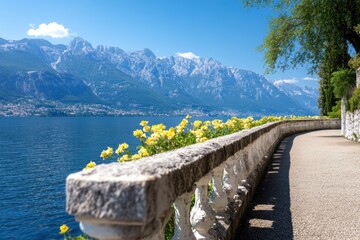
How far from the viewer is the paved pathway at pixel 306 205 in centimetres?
464

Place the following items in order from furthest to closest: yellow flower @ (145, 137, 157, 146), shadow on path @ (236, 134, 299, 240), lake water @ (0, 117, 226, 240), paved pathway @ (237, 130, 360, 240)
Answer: lake water @ (0, 117, 226, 240) < yellow flower @ (145, 137, 157, 146) < paved pathway @ (237, 130, 360, 240) < shadow on path @ (236, 134, 299, 240)

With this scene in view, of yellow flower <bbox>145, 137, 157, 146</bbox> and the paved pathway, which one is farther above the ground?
yellow flower <bbox>145, 137, 157, 146</bbox>

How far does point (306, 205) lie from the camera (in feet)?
19.8

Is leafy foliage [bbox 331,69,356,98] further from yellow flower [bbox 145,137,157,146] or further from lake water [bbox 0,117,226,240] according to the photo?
yellow flower [bbox 145,137,157,146]

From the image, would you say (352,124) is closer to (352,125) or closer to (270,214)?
(352,125)

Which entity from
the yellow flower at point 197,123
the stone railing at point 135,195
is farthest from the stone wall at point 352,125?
the stone railing at point 135,195

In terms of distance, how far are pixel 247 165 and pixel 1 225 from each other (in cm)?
2370

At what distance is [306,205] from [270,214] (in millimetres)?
933

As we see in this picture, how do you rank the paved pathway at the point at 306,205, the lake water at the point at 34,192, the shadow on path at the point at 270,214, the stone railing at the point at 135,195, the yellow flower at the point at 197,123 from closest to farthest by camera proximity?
1. the stone railing at the point at 135,195
2. the shadow on path at the point at 270,214
3. the paved pathway at the point at 306,205
4. the yellow flower at the point at 197,123
5. the lake water at the point at 34,192

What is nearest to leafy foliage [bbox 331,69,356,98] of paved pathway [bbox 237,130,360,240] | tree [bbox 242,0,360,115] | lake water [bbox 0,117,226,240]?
tree [bbox 242,0,360,115]

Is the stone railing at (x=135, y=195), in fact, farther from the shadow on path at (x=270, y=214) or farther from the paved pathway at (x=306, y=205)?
the paved pathway at (x=306, y=205)

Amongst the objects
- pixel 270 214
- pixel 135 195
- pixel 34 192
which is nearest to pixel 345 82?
pixel 270 214

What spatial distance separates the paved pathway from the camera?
4.64 meters

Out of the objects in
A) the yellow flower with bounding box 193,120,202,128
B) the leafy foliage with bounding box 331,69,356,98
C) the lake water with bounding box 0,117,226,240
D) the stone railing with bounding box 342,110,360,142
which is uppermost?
the leafy foliage with bounding box 331,69,356,98
